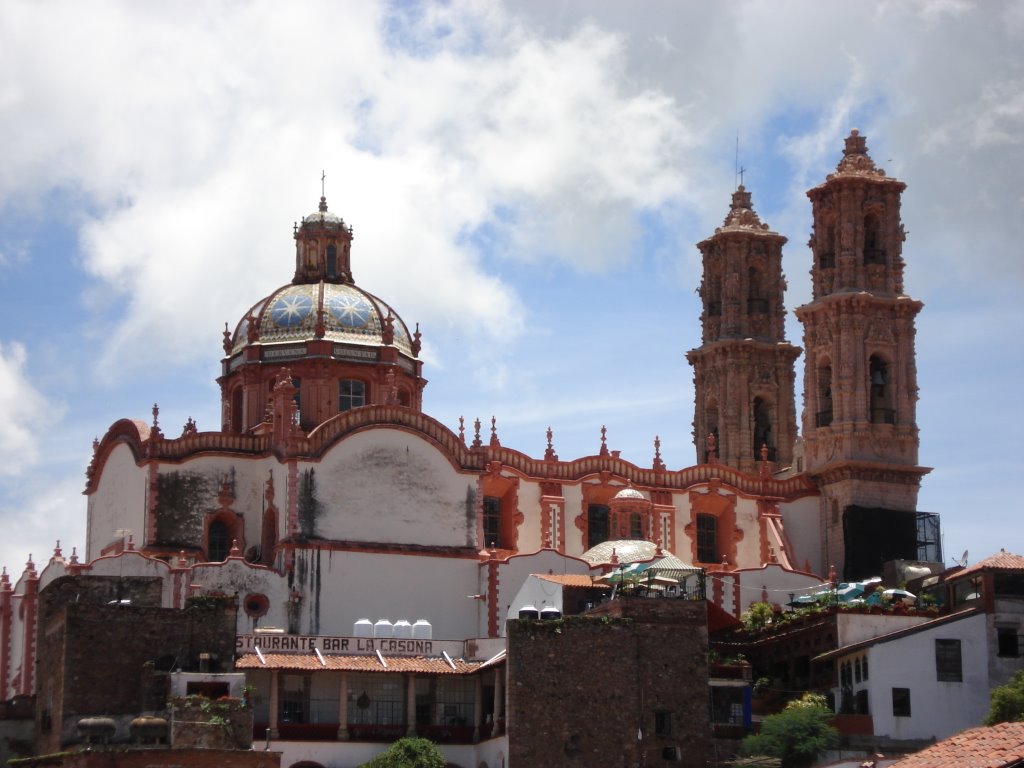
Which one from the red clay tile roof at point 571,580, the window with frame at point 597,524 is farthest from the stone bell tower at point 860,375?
the red clay tile roof at point 571,580

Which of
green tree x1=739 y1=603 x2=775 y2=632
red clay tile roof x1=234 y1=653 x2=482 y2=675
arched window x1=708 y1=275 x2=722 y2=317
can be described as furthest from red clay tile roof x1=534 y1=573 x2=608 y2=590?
arched window x1=708 y1=275 x2=722 y2=317

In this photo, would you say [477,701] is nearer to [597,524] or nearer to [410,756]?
[410,756]

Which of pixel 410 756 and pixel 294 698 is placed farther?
pixel 294 698

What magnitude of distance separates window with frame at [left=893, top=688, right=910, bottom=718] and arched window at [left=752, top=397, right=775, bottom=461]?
30.3m

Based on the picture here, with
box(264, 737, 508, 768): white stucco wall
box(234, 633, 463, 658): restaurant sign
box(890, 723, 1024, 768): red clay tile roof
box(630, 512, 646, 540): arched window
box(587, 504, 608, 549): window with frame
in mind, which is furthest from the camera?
box(587, 504, 608, 549): window with frame

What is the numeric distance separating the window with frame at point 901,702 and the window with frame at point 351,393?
86.0 feet

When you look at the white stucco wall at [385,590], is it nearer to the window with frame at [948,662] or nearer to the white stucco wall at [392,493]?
the white stucco wall at [392,493]

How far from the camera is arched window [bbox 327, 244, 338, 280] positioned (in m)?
92.5

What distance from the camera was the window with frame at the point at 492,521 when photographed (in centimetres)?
8688

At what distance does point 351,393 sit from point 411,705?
20035mm

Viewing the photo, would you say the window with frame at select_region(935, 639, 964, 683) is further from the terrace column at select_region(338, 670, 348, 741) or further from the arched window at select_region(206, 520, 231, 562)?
the arched window at select_region(206, 520, 231, 562)

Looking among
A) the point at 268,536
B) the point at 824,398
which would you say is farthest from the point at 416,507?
the point at 824,398

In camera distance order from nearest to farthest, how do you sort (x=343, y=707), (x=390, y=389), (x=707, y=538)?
(x=343, y=707) → (x=390, y=389) → (x=707, y=538)

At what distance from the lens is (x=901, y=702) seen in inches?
2785
